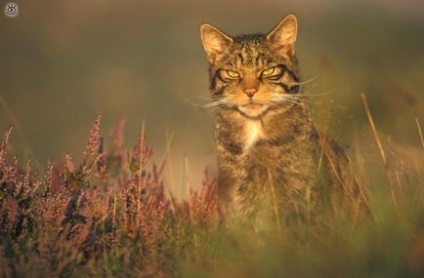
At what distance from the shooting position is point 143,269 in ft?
15.9

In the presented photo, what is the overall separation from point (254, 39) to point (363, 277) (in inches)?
111

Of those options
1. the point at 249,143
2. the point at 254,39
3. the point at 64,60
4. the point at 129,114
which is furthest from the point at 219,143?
the point at 64,60

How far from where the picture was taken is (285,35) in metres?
6.53

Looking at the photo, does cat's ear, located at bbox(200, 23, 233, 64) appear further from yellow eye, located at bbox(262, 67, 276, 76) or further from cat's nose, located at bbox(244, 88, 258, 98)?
cat's nose, located at bbox(244, 88, 258, 98)

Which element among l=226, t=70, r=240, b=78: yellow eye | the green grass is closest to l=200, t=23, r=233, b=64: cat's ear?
l=226, t=70, r=240, b=78: yellow eye

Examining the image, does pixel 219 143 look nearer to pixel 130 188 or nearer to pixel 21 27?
pixel 130 188

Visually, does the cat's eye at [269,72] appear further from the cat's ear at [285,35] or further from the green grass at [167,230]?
the green grass at [167,230]

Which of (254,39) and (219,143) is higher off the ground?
(254,39)

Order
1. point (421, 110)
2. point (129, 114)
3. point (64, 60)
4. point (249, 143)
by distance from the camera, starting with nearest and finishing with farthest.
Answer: point (249, 143), point (421, 110), point (129, 114), point (64, 60)

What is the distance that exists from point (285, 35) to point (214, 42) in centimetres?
53

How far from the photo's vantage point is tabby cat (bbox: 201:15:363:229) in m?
5.98

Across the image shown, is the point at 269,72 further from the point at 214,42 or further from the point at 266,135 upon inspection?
the point at 214,42

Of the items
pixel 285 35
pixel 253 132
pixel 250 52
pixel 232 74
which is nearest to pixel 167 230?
pixel 253 132

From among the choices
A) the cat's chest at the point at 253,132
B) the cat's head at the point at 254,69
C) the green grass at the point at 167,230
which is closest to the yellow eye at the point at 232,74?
the cat's head at the point at 254,69
